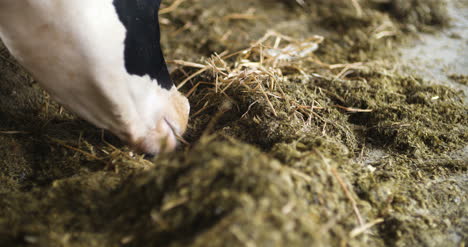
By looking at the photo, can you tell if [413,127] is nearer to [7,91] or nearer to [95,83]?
[95,83]

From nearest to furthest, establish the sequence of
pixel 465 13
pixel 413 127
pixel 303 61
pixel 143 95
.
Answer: pixel 143 95 → pixel 413 127 → pixel 303 61 → pixel 465 13

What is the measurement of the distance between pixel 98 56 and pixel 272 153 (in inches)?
19.6

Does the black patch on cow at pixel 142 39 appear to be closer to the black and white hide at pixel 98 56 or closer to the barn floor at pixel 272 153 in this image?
the black and white hide at pixel 98 56

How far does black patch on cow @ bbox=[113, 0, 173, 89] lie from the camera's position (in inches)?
41.4

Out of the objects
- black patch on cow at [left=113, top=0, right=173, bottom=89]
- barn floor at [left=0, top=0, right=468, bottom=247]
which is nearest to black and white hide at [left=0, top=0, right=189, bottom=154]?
black patch on cow at [left=113, top=0, right=173, bottom=89]

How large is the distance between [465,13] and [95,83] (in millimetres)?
2203

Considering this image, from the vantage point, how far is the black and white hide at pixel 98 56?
0.95 meters

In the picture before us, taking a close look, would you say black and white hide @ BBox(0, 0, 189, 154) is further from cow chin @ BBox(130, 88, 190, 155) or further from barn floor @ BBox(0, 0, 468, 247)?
barn floor @ BBox(0, 0, 468, 247)

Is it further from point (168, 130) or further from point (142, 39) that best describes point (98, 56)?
point (168, 130)

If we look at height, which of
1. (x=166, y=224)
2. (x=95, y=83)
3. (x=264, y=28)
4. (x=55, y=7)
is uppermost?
(x=55, y=7)

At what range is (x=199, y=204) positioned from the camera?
83 centimetres

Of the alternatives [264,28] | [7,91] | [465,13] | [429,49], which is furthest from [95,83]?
[465,13]

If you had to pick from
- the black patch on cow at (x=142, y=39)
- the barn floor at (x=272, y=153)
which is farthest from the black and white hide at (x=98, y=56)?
the barn floor at (x=272, y=153)

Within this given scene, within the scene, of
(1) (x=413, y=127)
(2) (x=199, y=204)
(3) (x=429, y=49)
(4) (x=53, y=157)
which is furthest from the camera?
(3) (x=429, y=49)
